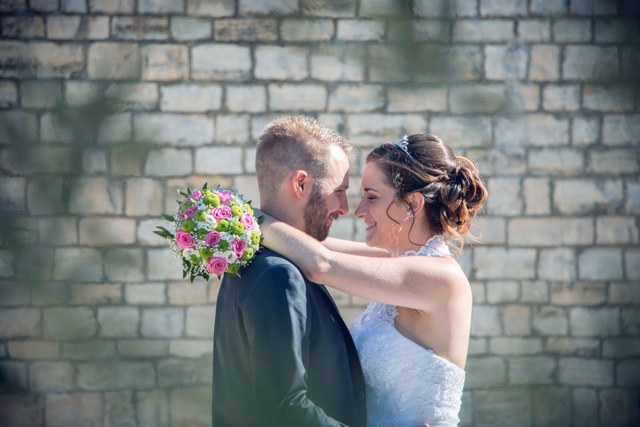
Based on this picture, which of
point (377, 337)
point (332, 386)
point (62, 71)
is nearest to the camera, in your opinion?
point (332, 386)

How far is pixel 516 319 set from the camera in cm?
677

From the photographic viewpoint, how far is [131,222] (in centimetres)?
668

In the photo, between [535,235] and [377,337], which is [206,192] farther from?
[535,235]

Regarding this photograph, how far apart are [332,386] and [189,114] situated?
4193 millimetres

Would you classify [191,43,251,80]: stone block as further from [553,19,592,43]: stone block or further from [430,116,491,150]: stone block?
[553,19,592,43]: stone block

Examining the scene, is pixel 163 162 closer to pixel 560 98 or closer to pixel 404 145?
pixel 560 98

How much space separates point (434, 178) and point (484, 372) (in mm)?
3819

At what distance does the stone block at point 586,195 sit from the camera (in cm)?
679

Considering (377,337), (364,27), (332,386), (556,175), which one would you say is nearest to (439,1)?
(364,27)

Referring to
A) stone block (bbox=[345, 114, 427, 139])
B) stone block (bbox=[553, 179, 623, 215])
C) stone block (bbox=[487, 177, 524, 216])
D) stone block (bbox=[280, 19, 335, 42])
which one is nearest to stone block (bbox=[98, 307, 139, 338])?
stone block (bbox=[345, 114, 427, 139])

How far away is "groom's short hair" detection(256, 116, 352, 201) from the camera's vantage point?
3068 mm

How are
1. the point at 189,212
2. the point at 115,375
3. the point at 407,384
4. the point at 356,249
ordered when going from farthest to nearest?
the point at 115,375, the point at 356,249, the point at 407,384, the point at 189,212

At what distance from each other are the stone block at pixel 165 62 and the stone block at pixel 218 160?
609mm

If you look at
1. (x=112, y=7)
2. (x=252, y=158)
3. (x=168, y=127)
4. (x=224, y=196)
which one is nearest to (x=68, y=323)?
(x=168, y=127)
